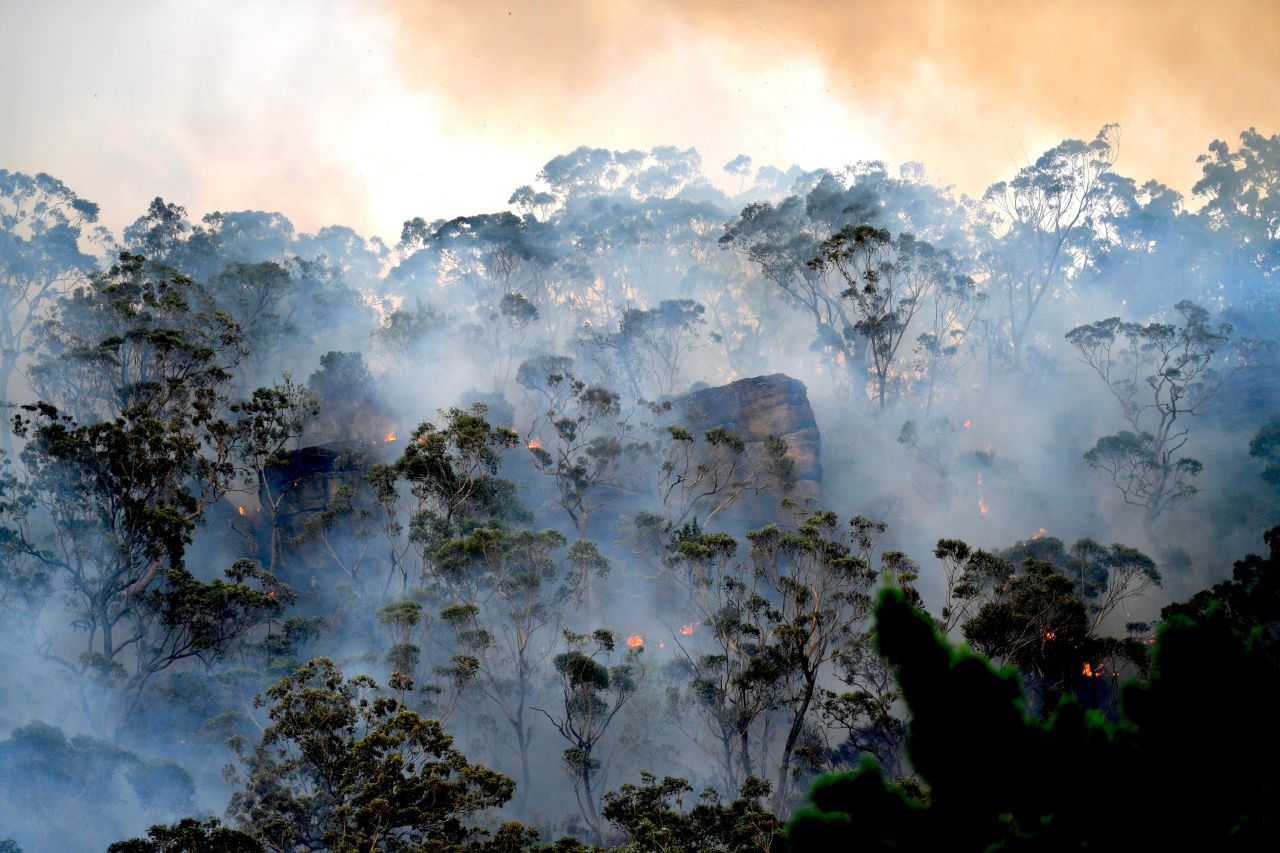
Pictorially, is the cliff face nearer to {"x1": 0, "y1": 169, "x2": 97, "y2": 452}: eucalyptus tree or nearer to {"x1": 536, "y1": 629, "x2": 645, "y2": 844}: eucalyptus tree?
{"x1": 536, "y1": 629, "x2": 645, "y2": 844}: eucalyptus tree

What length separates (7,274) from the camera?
2562 inches

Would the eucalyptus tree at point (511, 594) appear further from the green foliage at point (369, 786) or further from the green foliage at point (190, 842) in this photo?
the green foliage at point (190, 842)

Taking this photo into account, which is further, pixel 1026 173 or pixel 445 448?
pixel 1026 173

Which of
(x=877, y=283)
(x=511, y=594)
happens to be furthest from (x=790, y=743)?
(x=877, y=283)

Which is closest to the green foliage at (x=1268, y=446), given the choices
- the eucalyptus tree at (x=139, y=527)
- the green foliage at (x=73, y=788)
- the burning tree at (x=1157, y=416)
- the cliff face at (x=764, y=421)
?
the burning tree at (x=1157, y=416)

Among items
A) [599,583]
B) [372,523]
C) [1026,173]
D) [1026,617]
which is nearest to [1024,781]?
[1026,617]

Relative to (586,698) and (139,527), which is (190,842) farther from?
(586,698)

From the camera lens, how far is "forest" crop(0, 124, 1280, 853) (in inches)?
279

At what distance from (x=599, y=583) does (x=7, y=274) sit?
53812 millimetres

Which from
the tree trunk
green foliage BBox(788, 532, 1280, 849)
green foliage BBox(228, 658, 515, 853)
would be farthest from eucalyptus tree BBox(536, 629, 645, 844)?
green foliage BBox(788, 532, 1280, 849)

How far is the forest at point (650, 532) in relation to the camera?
7074 millimetres

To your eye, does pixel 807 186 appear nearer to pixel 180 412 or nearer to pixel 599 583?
pixel 599 583

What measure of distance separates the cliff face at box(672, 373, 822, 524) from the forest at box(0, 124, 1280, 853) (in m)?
0.28

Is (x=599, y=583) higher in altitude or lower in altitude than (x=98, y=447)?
lower
